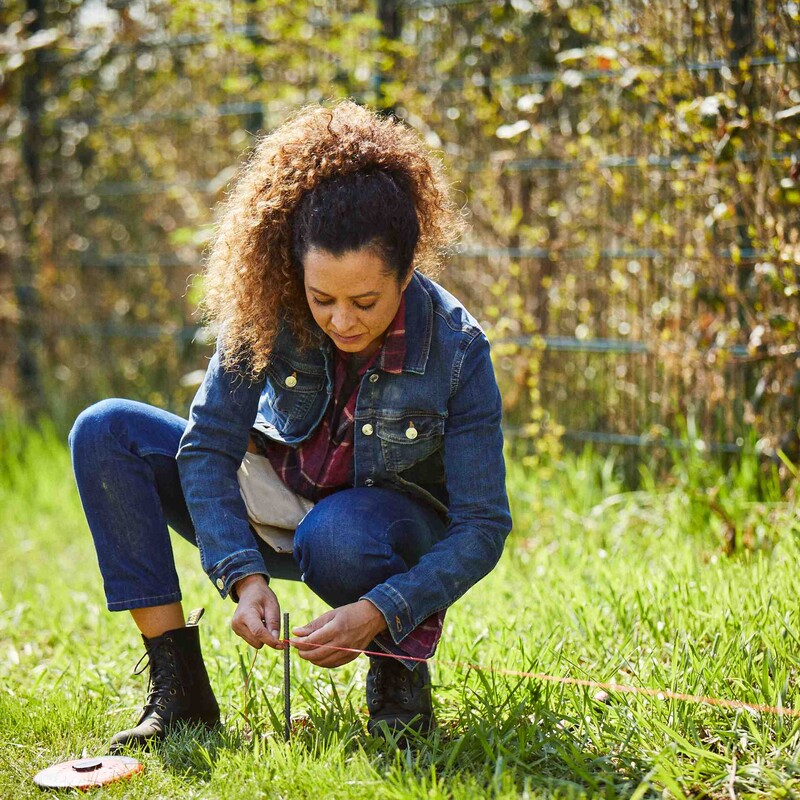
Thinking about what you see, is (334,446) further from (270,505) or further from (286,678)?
(286,678)

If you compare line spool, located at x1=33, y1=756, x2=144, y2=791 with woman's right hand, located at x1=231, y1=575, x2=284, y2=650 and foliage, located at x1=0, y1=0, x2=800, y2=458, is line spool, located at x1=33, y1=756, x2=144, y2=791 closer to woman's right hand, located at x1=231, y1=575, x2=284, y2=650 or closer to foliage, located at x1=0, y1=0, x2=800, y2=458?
woman's right hand, located at x1=231, y1=575, x2=284, y2=650

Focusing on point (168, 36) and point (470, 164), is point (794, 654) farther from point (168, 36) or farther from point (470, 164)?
point (168, 36)

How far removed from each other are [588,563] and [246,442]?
1.28 meters

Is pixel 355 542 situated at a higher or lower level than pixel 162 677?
higher

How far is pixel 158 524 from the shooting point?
2184 mm

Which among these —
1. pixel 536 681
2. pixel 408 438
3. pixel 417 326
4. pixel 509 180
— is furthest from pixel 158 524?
pixel 509 180

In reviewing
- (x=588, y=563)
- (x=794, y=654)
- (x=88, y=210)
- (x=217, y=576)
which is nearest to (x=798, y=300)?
(x=588, y=563)

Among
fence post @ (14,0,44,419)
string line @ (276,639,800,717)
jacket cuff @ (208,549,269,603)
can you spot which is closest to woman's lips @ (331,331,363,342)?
jacket cuff @ (208,549,269,603)

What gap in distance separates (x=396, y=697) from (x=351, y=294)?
780mm

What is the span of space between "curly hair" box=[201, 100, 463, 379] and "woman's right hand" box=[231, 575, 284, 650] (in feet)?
1.44

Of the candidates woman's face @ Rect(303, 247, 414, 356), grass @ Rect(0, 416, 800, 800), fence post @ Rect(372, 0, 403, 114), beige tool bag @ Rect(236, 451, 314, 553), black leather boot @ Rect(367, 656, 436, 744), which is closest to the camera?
grass @ Rect(0, 416, 800, 800)

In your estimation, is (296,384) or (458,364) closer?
(458,364)

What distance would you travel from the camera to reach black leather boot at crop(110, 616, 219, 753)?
215 cm

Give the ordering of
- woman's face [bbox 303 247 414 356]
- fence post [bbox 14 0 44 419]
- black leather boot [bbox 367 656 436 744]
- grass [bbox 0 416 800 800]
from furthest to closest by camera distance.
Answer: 1. fence post [bbox 14 0 44 419]
2. black leather boot [bbox 367 656 436 744]
3. woman's face [bbox 303 247 414 356]
4. grass [bbox 0 416 800 800]
